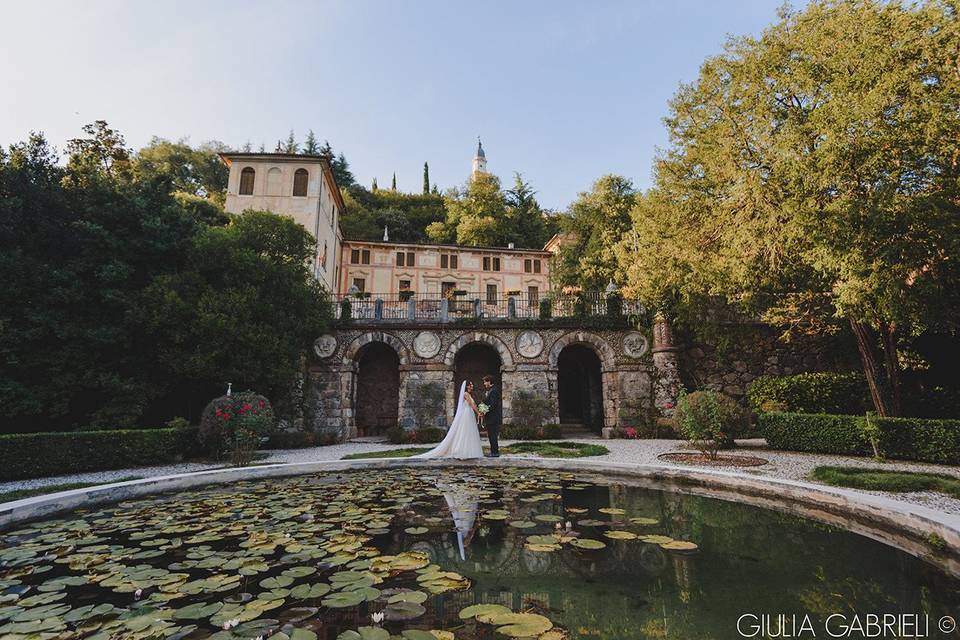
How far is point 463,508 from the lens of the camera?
529 centimetres

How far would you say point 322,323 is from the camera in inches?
658

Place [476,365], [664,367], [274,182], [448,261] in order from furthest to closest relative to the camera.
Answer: [448,261] < [274,182] < [476,365] < [664,367]

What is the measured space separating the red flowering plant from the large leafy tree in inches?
518

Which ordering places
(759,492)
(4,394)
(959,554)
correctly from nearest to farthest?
(959,554) → (759,492) → (4,394)

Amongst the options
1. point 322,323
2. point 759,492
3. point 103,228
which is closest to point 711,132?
point 759,492

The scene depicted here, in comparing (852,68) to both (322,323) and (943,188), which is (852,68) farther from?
(322,323)

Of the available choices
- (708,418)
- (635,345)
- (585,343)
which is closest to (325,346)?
(585,343)

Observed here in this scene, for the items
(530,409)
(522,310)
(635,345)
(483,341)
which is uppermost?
(522,310)

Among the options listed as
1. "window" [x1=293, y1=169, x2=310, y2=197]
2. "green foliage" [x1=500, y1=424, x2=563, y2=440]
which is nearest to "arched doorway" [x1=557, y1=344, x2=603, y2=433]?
"green foliage" [x1=500, y1=424, x2=563, y2=440]

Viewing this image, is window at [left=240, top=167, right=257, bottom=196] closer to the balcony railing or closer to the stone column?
the balcony railing

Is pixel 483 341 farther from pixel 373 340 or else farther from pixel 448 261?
pixel 448 261

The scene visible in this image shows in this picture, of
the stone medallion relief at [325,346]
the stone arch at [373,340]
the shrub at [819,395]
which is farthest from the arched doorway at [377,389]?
the shrub at [819,395]

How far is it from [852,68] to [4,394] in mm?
21595

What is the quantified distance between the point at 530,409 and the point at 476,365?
165 inches
